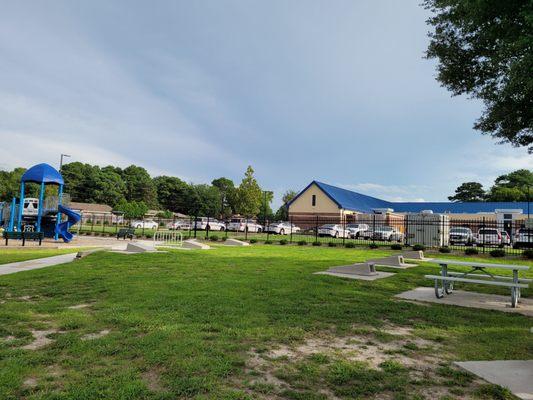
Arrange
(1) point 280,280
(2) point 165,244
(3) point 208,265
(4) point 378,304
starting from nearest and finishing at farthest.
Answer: (4) point 378,304 < (1) point 280,280 < (3) point 208,265 < (2) point 165,244

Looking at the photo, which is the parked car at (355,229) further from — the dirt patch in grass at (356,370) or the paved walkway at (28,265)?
the dirt patch in grass at (356,370)

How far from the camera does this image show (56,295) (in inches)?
279

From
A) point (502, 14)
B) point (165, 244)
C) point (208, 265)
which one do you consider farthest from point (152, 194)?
point (502, 14)

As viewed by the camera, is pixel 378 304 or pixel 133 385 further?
pixel 378 304

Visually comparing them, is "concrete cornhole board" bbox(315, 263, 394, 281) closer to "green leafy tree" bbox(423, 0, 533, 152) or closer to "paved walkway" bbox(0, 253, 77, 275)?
"green leafy tree" bbox(423, 0, 533, 152)

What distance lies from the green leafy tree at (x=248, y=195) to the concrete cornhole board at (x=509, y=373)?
52.9m

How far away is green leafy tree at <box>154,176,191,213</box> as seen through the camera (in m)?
104

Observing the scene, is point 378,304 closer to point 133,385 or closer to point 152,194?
point 133,385

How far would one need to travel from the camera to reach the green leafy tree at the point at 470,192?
88.9 m

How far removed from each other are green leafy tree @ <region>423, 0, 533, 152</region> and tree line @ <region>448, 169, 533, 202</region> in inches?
2790

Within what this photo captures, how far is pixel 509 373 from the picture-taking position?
142 inches

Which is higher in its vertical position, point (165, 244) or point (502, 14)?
point (502, 14)

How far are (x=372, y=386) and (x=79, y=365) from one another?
2799mm

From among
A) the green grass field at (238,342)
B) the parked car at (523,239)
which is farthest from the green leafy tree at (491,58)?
the parked car at (523,239)
